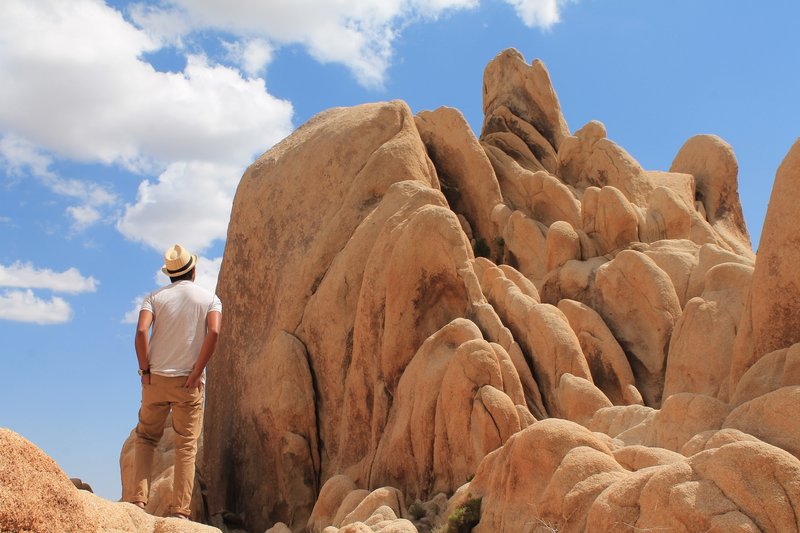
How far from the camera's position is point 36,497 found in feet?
22.6

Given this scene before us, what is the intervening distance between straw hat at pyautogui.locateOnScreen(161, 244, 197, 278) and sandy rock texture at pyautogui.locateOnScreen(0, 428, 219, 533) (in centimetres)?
436

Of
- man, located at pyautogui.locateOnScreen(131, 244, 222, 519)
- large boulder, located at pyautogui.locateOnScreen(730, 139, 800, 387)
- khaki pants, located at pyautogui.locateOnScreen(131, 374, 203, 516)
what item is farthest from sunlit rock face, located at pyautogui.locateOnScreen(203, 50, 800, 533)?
man, located at pyautogui.locateOnScreen(131, 244, 222, 519)

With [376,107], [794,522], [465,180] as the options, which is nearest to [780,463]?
[794,522]

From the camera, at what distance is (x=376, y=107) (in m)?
21.6

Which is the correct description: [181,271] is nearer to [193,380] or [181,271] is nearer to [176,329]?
[176,329]

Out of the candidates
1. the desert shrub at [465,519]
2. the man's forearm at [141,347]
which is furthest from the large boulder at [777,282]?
the man's forearm at [141,347]

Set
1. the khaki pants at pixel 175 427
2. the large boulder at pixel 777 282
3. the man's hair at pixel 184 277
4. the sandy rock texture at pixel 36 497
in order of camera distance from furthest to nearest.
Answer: the large boulder at pixel 777 282, the man's hair at pixel 184 277, the khaki pants at pixel 175 427, the sandy rock texture at pixel 36 497

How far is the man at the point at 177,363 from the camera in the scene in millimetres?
11094

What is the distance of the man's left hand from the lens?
1105 cm

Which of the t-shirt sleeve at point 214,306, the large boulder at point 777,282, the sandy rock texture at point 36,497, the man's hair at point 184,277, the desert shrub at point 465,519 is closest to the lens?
the sandy rock texture at point 36,497

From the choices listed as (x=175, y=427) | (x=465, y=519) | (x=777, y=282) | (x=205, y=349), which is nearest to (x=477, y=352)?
(x=465, y=519)

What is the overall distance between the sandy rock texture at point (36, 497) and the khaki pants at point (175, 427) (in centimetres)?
355

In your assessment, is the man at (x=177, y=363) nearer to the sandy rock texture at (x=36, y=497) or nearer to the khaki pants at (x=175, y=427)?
the khaki pants at (x=175, y=427)

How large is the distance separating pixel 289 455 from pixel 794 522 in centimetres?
1173
